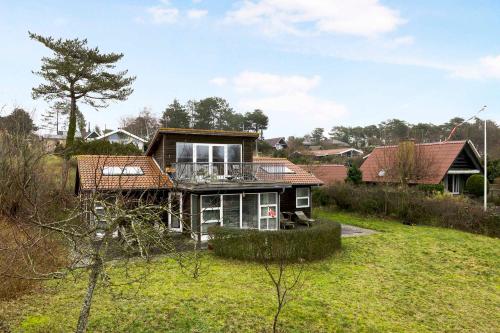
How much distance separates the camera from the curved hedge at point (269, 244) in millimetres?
12453

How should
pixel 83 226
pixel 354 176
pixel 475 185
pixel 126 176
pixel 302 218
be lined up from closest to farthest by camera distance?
pixel 83 226
pixel 126 176
pixel 302 218
pixel 475 185
pixel 354 176

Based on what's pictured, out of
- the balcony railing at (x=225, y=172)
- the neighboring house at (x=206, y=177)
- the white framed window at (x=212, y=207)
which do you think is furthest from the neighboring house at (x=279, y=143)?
the white framed window at (x=212, y=207)

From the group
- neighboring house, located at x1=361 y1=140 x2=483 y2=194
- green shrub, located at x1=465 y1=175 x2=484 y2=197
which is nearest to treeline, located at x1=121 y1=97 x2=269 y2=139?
neighboring house, located at x1=361 y1=140 x2=483 y2=194

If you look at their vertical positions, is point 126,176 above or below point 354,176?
above

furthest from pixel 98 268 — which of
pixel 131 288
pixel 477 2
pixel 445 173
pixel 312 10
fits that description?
pixel 445 173

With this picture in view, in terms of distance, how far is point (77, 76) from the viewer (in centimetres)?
2964

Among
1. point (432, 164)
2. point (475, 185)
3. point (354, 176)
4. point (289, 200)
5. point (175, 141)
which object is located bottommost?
point (289, 200)

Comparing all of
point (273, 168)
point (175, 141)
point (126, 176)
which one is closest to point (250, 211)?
point (273, 168)

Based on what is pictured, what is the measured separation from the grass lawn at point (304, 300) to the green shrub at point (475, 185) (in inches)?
592

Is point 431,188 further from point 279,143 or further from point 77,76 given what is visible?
point 279,143

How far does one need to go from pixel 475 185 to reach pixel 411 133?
5015 centimetres

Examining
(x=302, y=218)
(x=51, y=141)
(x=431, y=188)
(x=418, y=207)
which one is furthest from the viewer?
(x=51, y=141)

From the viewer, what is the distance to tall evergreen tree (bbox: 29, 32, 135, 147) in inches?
1132

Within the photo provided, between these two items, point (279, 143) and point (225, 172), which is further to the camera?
point (279, 143)
